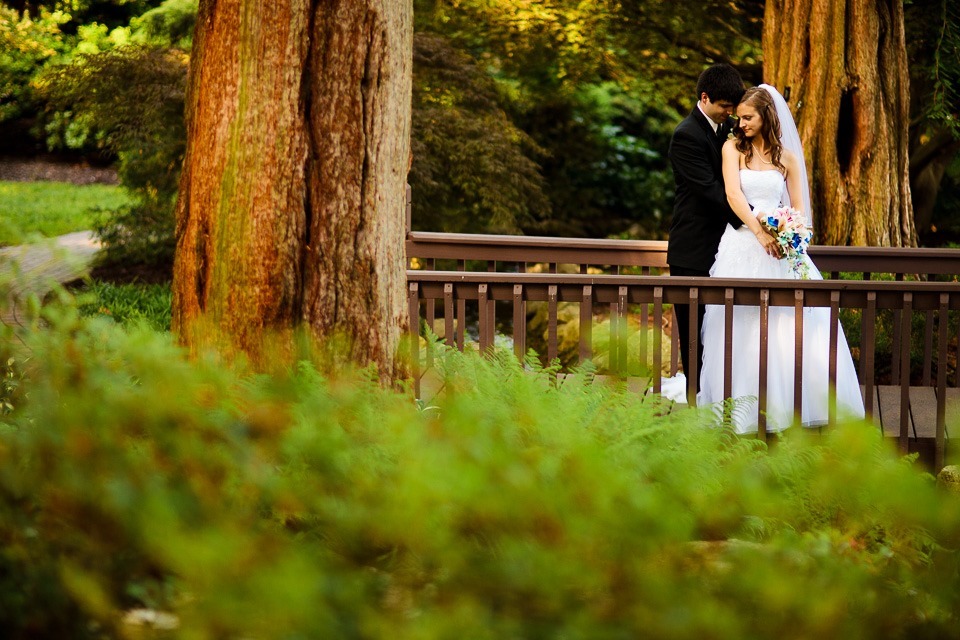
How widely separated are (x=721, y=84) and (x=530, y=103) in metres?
10.2

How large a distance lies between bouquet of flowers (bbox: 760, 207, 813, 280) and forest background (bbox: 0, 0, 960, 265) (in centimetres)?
485

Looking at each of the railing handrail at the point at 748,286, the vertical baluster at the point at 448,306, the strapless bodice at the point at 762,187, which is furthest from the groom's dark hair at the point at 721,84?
the vertical baluster at the point at 448,306

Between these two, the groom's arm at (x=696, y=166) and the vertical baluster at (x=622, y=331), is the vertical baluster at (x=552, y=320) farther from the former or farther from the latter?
the groom's arm at (x=696, y=166)

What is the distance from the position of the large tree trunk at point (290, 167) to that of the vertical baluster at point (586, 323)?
1216mm

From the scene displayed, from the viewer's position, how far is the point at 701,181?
21.2 feet

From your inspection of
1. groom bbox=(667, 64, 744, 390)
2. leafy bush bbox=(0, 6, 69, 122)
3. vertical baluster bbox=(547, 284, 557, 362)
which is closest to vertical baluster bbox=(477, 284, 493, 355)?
vertical baluster bbox=(547, 284, 557, 362)

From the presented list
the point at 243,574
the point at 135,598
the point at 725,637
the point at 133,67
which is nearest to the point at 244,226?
the point at 135,598

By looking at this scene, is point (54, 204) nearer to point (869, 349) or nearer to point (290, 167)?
point (290, 167)

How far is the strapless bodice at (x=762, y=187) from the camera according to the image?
21.5 feet

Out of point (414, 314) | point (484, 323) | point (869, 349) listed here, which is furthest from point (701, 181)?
point (414, 314)

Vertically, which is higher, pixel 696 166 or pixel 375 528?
pixel 696 166

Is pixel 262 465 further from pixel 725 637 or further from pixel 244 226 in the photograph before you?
pixel 244 226

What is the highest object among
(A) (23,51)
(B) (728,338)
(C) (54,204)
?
(A) (23,51)

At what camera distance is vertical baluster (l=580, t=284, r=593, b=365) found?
5.38m
